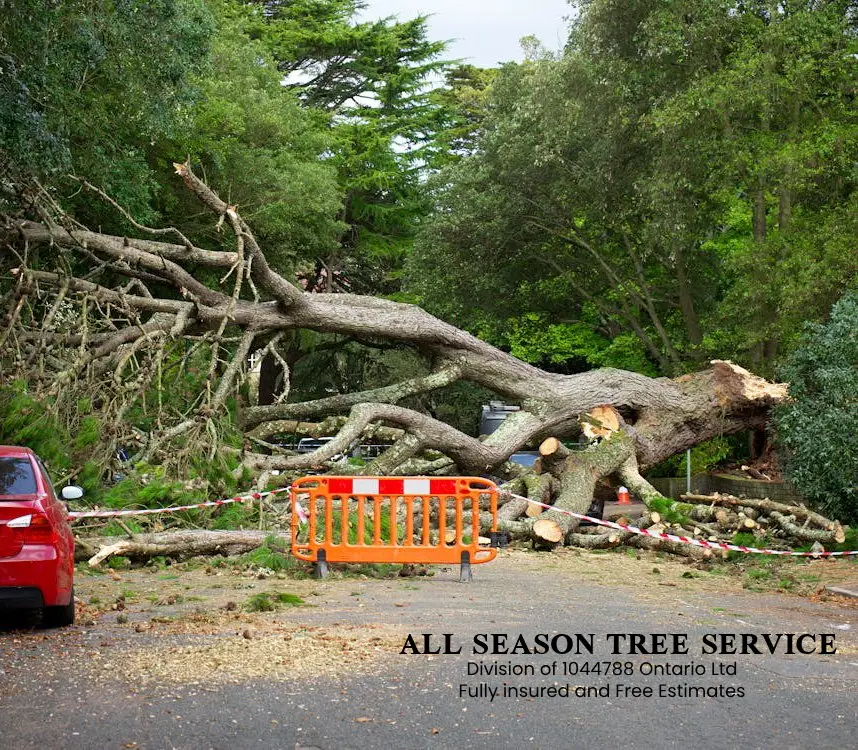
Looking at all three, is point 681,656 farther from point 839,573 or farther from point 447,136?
point 447,136

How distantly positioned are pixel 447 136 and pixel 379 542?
30.2 meters

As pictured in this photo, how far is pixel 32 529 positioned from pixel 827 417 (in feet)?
37.0

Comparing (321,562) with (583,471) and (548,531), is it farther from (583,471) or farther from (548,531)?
(583,471)

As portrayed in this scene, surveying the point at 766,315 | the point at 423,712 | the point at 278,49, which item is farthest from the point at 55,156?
the point at 278,49

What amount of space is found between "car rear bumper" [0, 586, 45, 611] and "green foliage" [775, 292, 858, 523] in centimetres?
1099

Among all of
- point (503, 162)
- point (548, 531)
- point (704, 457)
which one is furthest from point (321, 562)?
point (503, 162)

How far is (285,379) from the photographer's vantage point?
1694 cm

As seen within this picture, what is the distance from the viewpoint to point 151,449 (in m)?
13.1

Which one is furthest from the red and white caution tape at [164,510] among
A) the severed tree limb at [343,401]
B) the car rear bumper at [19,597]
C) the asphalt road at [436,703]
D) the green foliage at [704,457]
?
the green foliage at [704,457]

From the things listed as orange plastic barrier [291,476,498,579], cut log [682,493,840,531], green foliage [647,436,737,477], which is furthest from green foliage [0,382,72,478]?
green foliage [647,436,737,477]

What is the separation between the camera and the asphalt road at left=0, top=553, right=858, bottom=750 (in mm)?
4938

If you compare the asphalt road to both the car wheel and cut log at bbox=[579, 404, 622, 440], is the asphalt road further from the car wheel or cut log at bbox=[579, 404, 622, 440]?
cut log at bbox=[579, 404, 622, 440]

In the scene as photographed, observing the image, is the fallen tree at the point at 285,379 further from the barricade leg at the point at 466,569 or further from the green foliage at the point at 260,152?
the green foliage at the point at 260,152

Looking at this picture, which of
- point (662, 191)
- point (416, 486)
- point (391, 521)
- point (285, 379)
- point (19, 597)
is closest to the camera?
point (19, 597)
